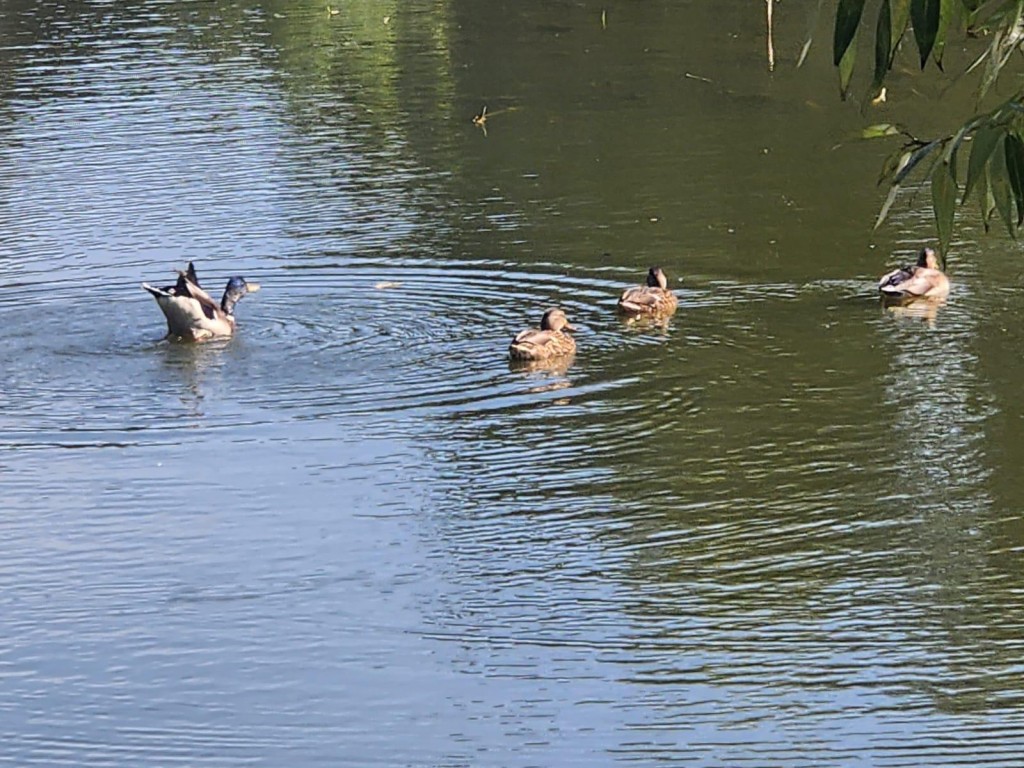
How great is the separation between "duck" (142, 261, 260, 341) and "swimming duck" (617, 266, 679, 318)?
Answer: 2.63 meters

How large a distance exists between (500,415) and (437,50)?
15.1 meters

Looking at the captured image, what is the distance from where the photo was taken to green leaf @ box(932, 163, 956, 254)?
4.11 m

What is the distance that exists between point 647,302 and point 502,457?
2.73 m

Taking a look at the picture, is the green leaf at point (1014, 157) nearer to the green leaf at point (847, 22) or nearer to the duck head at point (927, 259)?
the green leaf at point (847, 22)

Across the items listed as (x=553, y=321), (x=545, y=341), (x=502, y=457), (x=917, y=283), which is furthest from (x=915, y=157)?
(x=917, y=283)

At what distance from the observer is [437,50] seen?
25.2 meters

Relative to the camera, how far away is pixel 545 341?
37.9 feet

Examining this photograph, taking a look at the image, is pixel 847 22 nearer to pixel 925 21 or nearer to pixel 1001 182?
pixel 925 21

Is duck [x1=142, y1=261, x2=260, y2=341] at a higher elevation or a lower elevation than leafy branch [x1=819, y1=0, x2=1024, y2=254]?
lower

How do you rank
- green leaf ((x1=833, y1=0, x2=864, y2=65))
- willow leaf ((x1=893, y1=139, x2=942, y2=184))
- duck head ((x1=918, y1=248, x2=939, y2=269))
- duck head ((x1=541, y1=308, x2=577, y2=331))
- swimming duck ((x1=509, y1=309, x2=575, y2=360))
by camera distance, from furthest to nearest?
duck head ((x1=918, y1=248, x2=939, y2=269)) → duck head ((x1=541, y1=308, x2=577, y2=331)) → swimming duck ((x1=509, y1=309, x2=575, y2=360)) → willow leaf ((x1=893, y1=139, x2=942, y2=184)) → green leaf ((x1=833, y1=0, x2=864, y2=65))

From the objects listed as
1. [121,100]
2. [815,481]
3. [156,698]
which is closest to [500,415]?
[815,481]

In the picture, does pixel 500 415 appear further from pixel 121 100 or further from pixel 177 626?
pixel 121 100

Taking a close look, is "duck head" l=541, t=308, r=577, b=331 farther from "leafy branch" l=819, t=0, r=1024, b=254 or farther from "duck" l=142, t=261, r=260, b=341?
"leafy branch" l=819, t=0, r=1024, b=254

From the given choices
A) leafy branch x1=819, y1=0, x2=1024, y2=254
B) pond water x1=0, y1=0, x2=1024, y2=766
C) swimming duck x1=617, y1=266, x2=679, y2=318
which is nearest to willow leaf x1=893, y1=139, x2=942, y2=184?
leafy branch x1=819, y1=0, x2=1024, y2=254
